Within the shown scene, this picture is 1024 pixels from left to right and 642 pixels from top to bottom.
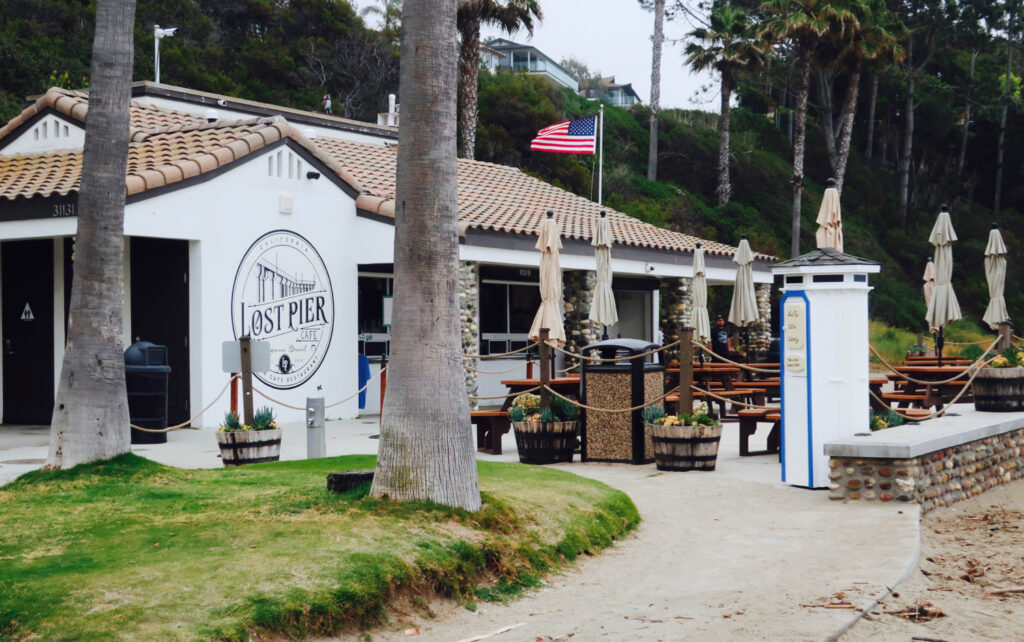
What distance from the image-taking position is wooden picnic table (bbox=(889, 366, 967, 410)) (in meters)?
15.1

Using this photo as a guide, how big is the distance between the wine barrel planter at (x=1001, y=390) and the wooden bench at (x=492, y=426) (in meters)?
5.52

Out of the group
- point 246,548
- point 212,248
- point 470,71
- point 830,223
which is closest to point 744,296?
point 830,223

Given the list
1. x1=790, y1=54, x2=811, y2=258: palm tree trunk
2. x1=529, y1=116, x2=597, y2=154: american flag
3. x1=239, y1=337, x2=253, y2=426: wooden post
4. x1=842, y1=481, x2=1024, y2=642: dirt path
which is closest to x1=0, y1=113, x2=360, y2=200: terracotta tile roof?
x1=239, y1=337, x2=253, y2=426: wooden post

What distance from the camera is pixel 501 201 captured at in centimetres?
2378

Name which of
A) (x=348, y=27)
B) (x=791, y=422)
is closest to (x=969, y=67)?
(x=348, y=27)

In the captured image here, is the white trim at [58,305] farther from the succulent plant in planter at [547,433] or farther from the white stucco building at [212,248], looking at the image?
the succulent plant in planter at [547,433]

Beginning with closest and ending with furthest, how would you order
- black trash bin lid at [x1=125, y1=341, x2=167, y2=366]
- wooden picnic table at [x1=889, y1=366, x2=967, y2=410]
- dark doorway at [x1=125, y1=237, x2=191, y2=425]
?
black trash bin lid at [x1=125, y1=341, x2=167, y2=366], wooden picnic table at [x1=889, y1=366, x2=967, y2=410], dark doorway at [x1=125, y1=237, x2=191, y2=425]

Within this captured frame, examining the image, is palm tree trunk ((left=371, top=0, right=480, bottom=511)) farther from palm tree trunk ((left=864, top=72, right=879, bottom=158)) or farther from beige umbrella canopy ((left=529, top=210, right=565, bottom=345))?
palm tree trunk ((left=864, top=72, right=879, bottom=158))

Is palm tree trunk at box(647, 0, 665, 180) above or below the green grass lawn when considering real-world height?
above

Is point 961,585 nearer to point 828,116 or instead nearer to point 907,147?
point 828,116

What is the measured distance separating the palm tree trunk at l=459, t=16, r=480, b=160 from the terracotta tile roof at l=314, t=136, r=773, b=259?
11.0ft

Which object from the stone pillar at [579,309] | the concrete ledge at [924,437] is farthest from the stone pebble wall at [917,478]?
the stone pillar at [579,309]

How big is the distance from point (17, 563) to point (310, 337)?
1188cm

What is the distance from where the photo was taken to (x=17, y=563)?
5.77m
